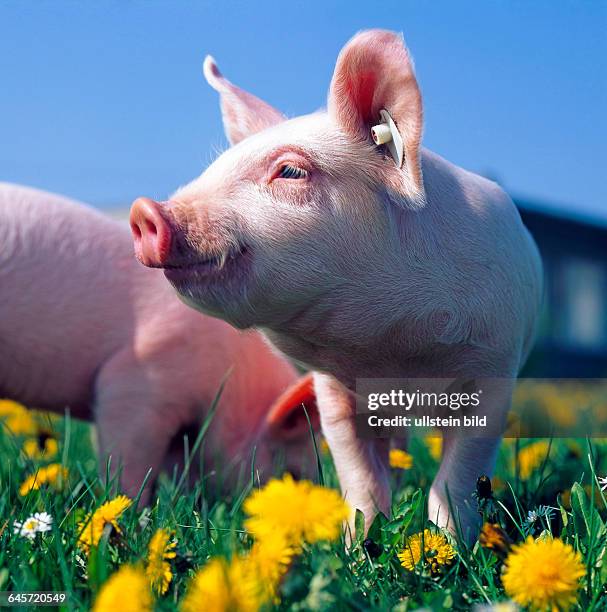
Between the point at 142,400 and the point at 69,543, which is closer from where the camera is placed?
the point at 69,543

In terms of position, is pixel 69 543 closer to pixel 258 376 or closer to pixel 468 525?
pixel 468 525

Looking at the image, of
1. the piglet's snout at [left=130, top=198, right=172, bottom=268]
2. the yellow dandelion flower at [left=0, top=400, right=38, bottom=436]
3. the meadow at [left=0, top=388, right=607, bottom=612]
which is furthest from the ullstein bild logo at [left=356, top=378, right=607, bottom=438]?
the yellow dandelion flower at [left=0, top=400, right=38, bottom=436]

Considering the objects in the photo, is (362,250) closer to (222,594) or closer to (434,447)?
(222,594)

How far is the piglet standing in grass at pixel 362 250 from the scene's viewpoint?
1402mm

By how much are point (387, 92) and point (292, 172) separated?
0.75 ft

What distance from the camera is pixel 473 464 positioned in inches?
62.7

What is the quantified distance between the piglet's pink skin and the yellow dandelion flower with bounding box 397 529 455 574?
3.10 ft

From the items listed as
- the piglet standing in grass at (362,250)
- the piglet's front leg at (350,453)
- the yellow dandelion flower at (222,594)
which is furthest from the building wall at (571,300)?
the yellow dandelion flower at (222,594)

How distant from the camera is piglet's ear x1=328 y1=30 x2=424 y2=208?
1.43m

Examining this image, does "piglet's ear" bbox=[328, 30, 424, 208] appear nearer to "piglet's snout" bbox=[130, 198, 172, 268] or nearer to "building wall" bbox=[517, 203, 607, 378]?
"piglet's snout" bbox=[130, 198, 172, 268]

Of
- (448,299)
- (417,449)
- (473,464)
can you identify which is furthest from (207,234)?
(417,449)

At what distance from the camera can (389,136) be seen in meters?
1.50

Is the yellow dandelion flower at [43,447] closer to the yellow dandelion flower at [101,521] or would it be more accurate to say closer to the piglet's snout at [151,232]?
the yellow dandelion flower at [101,521]

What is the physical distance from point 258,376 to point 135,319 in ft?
1.38
